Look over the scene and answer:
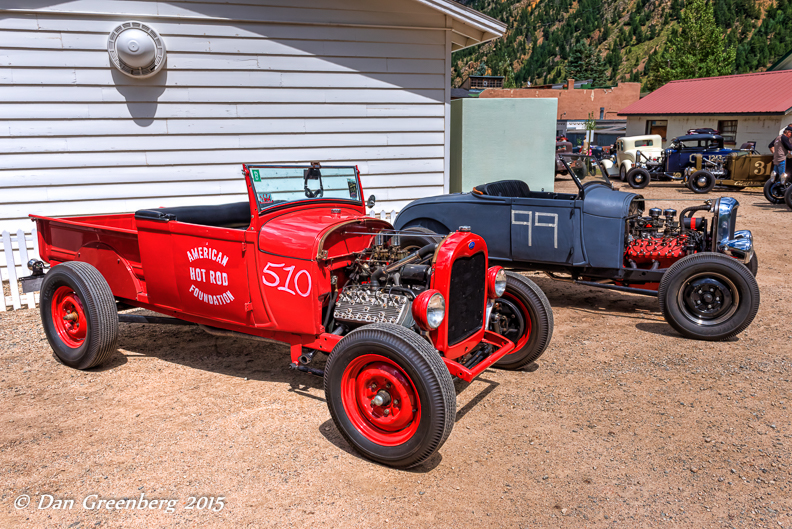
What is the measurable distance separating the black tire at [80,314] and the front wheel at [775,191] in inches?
601

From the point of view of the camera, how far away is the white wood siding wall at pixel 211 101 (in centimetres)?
734

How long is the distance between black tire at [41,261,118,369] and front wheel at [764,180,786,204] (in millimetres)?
15261

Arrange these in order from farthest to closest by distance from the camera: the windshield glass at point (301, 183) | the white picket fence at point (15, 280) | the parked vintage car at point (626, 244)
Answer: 1. the white picket fence at point (15, 280)
2. the parked vintage car at point (626, 244)
3. the windshield glass at point (301, 183)

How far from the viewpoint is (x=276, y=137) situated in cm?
843

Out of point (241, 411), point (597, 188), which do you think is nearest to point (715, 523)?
point (241, 411)

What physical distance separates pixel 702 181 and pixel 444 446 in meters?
15.8

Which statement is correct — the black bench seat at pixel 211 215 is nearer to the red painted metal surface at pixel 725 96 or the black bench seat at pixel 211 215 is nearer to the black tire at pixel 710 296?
the black tire at pixel 710 296

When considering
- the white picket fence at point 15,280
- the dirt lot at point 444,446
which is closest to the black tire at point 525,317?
the dirt lot at point 444,446

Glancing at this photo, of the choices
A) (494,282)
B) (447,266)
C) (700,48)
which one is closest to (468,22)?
(494,282)

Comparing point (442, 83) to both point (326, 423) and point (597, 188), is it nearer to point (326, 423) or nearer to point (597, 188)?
point (597, 188)

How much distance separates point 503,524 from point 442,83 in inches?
291

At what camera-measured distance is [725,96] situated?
84.0 ft

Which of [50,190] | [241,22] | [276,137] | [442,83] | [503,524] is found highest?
[241,22]

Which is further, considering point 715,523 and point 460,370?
point 460,370
